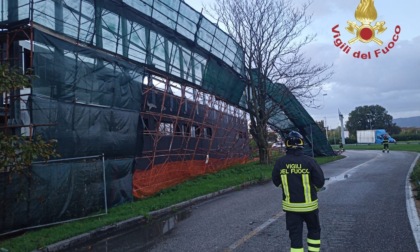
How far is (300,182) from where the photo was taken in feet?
15.6

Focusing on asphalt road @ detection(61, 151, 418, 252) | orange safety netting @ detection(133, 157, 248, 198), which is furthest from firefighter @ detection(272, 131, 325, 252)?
orange safety netting @ detection(133, 157, 248, 198)

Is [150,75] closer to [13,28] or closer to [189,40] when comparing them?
[189,40]

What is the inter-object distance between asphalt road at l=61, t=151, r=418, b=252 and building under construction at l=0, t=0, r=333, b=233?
2194mm

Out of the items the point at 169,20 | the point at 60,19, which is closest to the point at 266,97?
the point at 169,20

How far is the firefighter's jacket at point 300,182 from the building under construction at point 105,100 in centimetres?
509

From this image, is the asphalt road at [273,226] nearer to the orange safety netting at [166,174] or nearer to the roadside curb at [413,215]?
the roadside curb at [413,215]

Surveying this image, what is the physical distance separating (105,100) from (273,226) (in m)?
6.74

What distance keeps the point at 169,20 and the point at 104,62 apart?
21.1 feet

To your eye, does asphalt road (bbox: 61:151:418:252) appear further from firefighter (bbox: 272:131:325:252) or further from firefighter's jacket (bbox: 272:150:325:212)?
firefighter's jacket (bbox: 272:150:325:212)

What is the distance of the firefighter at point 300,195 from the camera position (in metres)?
4.71

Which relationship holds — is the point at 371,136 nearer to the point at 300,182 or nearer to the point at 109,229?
the point at 109,229

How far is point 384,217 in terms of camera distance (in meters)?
8.07

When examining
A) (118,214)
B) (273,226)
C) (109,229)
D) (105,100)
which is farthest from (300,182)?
(105,100)

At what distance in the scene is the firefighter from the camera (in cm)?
471
